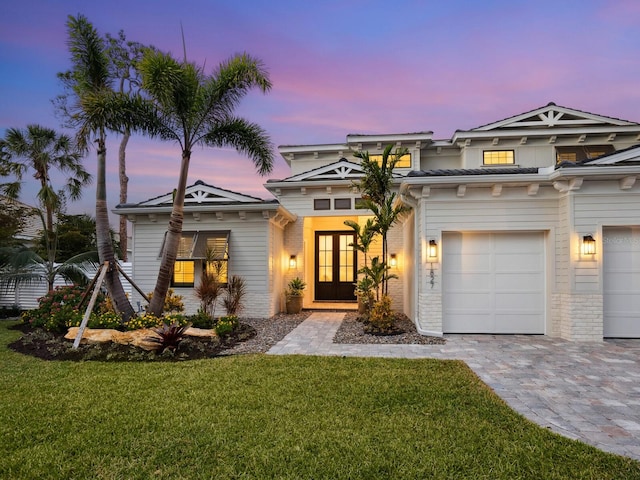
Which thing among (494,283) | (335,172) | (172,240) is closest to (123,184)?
(335,172)

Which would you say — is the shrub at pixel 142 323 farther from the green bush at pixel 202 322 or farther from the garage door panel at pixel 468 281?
the garage door panel at pixel 468 281

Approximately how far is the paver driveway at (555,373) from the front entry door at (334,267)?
461cm

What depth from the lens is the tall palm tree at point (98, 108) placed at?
24.3 ft

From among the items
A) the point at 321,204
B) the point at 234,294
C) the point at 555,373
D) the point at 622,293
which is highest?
the point at 321,204

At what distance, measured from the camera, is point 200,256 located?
1085 cm

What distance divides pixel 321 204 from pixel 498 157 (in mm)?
7170

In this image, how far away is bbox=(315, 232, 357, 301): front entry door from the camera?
539 inches

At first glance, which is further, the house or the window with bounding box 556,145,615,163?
the window with bounding box 556,145,615,163

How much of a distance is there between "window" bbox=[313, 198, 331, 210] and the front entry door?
1.58m

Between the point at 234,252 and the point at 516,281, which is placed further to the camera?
the point at 234,252

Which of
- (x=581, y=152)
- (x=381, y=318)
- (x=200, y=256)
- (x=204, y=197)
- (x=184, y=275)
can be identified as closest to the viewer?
(x=381, y=318)

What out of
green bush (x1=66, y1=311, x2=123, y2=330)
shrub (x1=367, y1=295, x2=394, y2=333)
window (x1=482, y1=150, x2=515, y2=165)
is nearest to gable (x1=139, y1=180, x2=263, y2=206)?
green bush (x1=66, y1=311, x2=123, y2=330)

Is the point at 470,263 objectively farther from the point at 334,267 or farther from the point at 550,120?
the point at 550,120

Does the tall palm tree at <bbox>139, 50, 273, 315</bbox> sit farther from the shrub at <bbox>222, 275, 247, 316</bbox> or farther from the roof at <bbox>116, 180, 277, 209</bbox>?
the roof at <bbox>116, 180, 277, 209</bbox>
